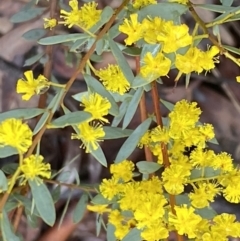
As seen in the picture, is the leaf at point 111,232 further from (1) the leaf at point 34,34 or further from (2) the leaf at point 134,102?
(1) the leaf at point 34,34

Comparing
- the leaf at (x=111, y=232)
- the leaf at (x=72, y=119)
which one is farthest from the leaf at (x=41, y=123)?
the leaf at (x=111, y=232)

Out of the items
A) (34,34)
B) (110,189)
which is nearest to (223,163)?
(110,189)

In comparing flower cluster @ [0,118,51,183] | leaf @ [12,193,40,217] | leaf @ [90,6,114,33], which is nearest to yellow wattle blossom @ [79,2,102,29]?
leaf @ [90,6,114,33]

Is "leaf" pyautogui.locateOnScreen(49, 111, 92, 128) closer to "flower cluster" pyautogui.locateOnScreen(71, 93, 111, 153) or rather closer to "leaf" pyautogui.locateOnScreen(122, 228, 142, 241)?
"flower cluster" pyautogui.locateOnScreen(71, 93, 111, 153)

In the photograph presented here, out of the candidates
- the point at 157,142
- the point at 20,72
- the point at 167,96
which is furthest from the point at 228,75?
the point at 157,142

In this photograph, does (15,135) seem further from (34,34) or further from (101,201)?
(34,34)

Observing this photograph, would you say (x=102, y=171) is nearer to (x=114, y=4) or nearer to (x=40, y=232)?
(x=40, y=232)
